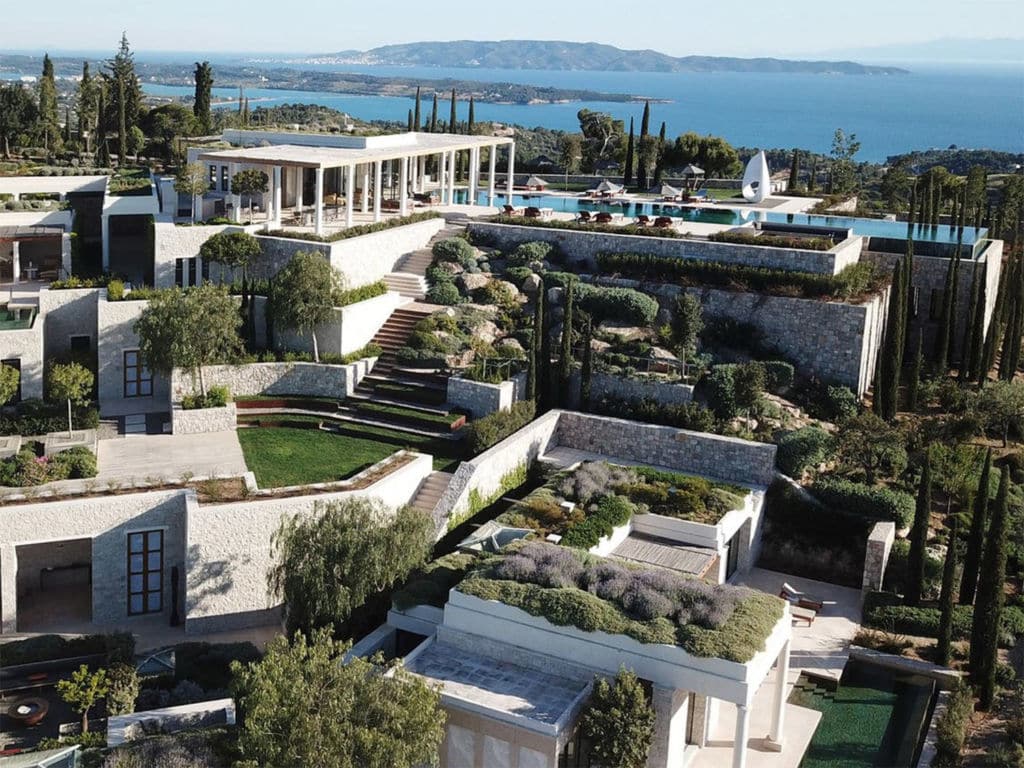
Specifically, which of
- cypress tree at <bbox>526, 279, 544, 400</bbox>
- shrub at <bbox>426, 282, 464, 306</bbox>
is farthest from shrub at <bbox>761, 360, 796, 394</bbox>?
shrub at <bbox>426, 282, 464, 306</bbox>

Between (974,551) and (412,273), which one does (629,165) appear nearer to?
(412,273)

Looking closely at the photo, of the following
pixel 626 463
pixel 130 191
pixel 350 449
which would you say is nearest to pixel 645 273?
pixel 626 463

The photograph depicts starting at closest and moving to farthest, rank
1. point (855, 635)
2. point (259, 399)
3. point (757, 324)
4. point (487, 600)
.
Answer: point (487, 600) → point (855, 635) → point (259, 399) → point (757, 324)

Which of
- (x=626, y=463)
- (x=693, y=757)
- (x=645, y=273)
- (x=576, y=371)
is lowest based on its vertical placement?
(x=693, y=757)

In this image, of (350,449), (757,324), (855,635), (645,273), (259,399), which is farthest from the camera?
(645,273)

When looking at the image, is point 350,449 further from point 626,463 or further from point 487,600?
point 487,600

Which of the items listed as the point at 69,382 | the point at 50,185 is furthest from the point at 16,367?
the point at 50,185
